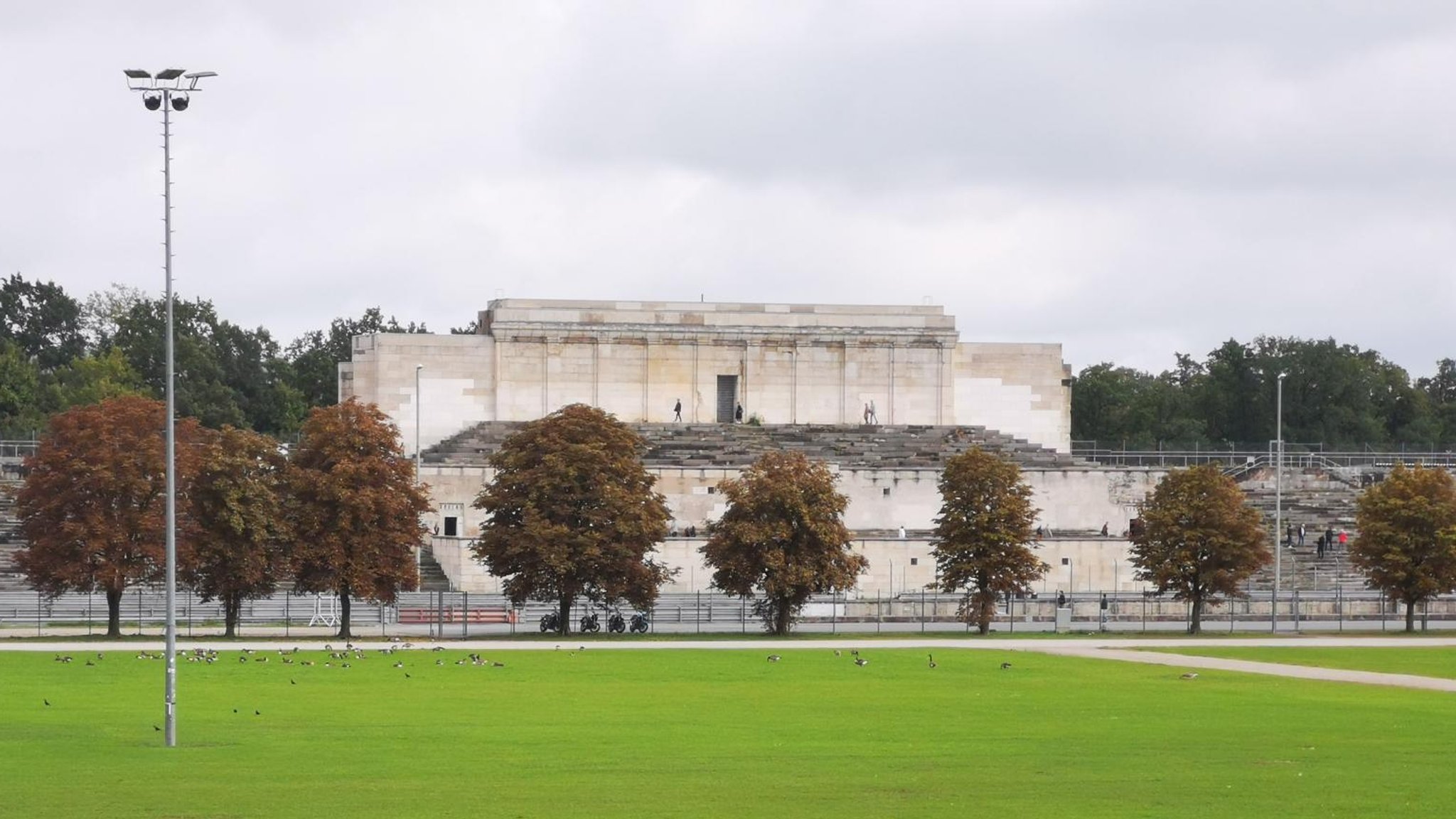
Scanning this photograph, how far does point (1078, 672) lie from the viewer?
48.4 m

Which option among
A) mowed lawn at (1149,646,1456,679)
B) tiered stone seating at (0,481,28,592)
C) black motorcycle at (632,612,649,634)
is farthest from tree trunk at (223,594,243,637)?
mowed lawn at (1149,646,1456,679)

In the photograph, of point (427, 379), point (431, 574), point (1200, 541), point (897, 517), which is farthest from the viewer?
point (427, 379)

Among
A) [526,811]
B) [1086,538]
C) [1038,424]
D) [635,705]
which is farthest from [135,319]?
[526,811]

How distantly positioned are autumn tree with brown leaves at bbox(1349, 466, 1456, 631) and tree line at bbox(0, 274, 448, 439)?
188ft

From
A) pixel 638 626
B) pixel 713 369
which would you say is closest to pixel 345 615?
pixel 638 626

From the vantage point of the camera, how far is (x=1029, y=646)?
5969cm

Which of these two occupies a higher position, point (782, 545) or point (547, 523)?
point (547, 523)

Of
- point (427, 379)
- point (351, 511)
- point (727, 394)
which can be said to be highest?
point (427, 379)

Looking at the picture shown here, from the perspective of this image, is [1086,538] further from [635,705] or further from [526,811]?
[526,811]

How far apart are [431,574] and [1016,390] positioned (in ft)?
110

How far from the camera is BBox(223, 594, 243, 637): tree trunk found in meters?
61.8

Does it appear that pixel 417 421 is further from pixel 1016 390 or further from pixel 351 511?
pixel 1016 390

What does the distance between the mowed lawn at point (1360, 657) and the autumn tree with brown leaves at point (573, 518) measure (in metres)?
16.1

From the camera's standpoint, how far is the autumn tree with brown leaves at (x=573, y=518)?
6506cm
